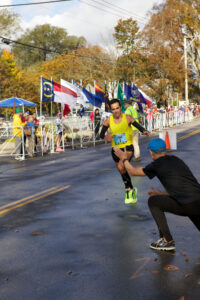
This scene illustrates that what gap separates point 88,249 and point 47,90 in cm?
1576

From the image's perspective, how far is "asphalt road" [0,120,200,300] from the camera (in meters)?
4.44

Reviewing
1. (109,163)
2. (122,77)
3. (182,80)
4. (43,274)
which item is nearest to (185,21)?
(182,80)

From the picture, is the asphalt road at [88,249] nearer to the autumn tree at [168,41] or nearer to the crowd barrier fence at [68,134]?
the crowd barrier fence at [68,134]

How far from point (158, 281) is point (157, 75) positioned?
1887 inches

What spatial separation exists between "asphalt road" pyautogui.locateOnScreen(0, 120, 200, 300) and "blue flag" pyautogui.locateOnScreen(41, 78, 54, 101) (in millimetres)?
10164

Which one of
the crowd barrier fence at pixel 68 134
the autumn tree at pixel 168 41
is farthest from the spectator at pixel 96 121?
the autumn tree at pixel 168 41

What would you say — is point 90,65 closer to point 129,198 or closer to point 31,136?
point 31,136

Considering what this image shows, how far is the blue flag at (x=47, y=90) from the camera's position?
67.1 ft

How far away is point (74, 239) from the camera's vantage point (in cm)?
622

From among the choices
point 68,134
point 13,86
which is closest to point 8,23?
point 13,86

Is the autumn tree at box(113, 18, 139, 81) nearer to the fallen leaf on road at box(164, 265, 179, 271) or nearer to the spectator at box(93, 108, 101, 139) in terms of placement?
the spectator at box(93, 108, 101, 139)

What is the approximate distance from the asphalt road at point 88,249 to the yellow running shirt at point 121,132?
1109 mm

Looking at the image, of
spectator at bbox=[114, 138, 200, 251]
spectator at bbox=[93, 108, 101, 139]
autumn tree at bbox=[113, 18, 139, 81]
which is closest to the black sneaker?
spectator at bbox=[114, 138, 200, 251]

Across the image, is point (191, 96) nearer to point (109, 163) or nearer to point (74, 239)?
point (109, 163)
